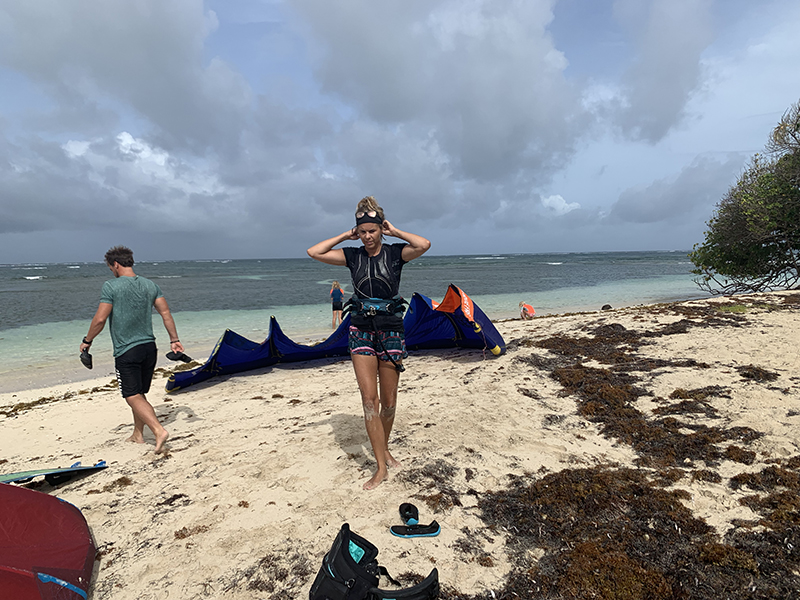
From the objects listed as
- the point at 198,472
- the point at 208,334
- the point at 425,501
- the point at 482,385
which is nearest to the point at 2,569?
the point at 198,472

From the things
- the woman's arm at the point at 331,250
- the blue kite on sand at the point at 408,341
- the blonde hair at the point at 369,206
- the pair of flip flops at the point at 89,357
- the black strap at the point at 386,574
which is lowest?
the black strap at the point at 386,574

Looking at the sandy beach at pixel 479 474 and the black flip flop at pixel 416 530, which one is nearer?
the sandy beach at pixel 479 474

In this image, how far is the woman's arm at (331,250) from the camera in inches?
146

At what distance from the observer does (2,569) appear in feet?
6.72

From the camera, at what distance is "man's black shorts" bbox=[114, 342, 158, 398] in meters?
4.47

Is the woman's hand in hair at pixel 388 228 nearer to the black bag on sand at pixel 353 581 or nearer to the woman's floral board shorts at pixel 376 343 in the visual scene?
the woman's floral board shorts at pixel 376 343

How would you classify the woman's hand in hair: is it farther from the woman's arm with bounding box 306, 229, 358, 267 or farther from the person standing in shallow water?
the woman's arm with bounding box 306, 229, 358, 267

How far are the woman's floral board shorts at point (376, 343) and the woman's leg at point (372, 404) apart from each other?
6cm

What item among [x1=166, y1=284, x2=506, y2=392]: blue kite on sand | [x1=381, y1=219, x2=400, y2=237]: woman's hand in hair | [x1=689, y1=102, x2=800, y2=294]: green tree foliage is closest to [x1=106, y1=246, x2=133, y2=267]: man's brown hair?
[x1=381, y1=219, x2=400, y2=237]: woman's hand in hair

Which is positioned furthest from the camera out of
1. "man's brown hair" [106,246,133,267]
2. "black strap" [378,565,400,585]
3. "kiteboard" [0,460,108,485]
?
"man's brown hair" [106,246,133,267]

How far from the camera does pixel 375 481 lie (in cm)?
365

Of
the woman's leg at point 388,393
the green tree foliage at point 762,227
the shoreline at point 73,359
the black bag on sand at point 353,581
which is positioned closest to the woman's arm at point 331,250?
the woman's leg at point 388,393

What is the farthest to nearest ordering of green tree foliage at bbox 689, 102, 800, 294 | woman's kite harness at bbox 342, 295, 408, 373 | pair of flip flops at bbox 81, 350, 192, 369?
green tree foliage at bbox 689, 102, 800, 294 → pair of flip flops at bbox 81, 350, 192, 369 → woman's kite harness at bbox 342, 295, 408, 373

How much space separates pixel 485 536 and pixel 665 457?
2.06 meters
